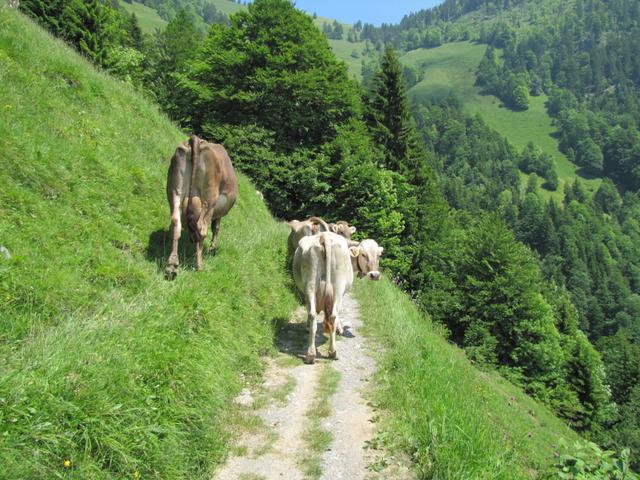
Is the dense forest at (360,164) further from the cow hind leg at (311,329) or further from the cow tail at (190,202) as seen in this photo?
the cow hind leg at (311,329)

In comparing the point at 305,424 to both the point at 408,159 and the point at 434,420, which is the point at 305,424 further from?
the point at 408,159

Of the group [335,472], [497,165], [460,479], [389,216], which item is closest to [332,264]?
[335,472]

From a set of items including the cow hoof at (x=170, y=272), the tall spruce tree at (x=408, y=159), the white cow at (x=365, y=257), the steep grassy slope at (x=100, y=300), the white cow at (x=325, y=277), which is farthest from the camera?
the tall spruce tree at (x=408, y=159)

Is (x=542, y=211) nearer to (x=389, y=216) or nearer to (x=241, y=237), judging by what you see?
(x=389, y=216)

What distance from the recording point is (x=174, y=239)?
8.71 meters

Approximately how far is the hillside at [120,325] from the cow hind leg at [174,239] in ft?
0.85

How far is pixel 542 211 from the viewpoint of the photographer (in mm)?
153125

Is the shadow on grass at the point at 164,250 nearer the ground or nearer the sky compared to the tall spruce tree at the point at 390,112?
nearer the ground

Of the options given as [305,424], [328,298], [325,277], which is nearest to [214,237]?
[325,277]

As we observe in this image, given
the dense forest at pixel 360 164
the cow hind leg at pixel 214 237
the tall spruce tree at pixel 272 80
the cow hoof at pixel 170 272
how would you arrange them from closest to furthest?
the cow hoof at pixel 170 272, the cow hind leg at pixel 214 237, the dense forest at pixel 360 164, the tall spruce tree at pixel 272 80

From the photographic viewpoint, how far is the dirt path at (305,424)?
5.28m

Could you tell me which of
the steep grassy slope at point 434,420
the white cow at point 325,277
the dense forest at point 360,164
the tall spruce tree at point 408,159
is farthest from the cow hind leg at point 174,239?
the tall spruce tree at point 408,159

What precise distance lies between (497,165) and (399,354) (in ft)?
637

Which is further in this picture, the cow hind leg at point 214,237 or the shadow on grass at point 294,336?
the cow hind leg at point 214,237
